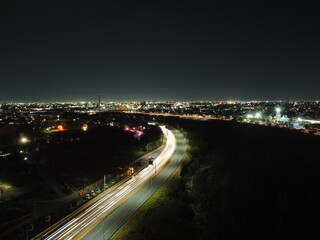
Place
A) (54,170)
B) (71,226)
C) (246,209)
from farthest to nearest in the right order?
(54,170)
(246,209)
(71,226)

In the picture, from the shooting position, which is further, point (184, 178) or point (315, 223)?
point (184, 178)

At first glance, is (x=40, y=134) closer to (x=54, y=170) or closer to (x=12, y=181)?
(x=54, y=170)

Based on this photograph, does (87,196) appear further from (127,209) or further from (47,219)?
(47,219)

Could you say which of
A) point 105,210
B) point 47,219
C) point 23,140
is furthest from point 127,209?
point 23,140

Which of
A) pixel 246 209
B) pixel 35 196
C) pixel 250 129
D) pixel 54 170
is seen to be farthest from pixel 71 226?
pixel 250 129

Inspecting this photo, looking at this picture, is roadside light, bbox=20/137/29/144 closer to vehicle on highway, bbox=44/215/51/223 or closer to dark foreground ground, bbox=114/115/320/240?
dark foreground ground, bbox=114/115/320/240

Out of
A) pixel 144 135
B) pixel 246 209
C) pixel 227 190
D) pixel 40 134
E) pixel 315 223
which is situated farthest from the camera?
pixel 144 135

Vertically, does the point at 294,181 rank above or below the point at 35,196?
above

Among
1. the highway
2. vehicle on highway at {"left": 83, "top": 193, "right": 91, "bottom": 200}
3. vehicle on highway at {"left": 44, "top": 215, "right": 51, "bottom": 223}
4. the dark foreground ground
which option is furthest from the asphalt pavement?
vehicle on highway at {"left": 44, "top": 215, "right": 51, "bottom": 223}
